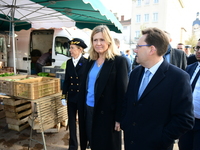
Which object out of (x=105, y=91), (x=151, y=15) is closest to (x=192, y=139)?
(x=105, y=91)

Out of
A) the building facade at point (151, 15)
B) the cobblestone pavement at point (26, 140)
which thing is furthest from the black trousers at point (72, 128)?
the building facade at point (151, 15)

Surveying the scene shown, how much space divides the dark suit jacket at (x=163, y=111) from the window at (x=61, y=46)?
6426 millimetres

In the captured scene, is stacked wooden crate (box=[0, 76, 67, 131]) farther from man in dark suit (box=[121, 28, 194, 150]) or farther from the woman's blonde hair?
man in dark suit (box=[121, 28, 194, 150])

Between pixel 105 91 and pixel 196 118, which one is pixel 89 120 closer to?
pixel 105 91

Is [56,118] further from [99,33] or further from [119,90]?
[99,33]

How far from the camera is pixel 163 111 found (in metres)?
1.44

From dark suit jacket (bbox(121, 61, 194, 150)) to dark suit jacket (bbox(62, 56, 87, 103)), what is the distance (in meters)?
1.64

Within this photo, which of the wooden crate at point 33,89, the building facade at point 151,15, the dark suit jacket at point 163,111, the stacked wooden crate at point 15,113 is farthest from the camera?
the building facade at point 151,15

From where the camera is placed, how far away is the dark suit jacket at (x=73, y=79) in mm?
3041

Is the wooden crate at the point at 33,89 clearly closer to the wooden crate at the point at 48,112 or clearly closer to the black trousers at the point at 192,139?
the wooden crate at the point at 48,112

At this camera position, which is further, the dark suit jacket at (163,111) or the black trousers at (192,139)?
the black trousers at (192,139)

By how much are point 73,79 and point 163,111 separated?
1.95 m

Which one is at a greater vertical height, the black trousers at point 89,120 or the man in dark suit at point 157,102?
the man in dark suit at point 157,102

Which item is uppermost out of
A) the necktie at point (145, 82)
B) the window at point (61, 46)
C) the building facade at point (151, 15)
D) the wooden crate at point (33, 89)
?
the building facade at point (151, 15)
